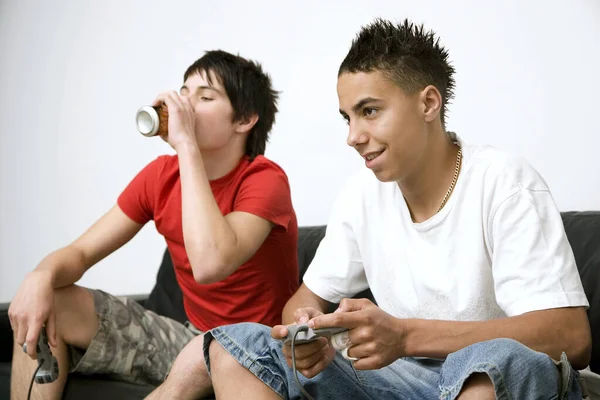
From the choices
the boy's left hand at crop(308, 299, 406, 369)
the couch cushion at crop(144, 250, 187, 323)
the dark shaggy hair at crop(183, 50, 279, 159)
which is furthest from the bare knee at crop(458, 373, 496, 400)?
the couch cushion at crop(144, 250, 187, 323)

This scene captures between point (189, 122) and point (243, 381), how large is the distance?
79 cm

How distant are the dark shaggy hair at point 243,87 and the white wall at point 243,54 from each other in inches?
20.6

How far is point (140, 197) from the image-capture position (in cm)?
212

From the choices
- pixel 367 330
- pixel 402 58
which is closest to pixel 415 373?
pixel 367 330

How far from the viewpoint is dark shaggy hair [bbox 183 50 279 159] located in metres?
2.11

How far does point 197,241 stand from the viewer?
177 centimetres

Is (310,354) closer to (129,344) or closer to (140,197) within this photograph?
(129,344)

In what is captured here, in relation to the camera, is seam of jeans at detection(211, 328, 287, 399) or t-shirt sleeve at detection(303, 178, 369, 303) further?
t-shirt sleeve at detection(303, 178, 369, 303)

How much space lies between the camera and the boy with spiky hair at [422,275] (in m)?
1.24

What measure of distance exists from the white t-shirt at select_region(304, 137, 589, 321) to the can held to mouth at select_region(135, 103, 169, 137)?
1.62 feet

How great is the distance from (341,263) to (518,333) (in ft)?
1.65

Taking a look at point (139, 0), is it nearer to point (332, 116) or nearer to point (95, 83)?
point (95, 83)

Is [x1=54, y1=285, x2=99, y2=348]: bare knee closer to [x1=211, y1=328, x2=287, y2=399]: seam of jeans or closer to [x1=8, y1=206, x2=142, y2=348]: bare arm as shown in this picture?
[x1=8, y1=206, x2=142, y2=348]: bare arm

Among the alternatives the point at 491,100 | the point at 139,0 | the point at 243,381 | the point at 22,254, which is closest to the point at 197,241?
the point at 243,381
